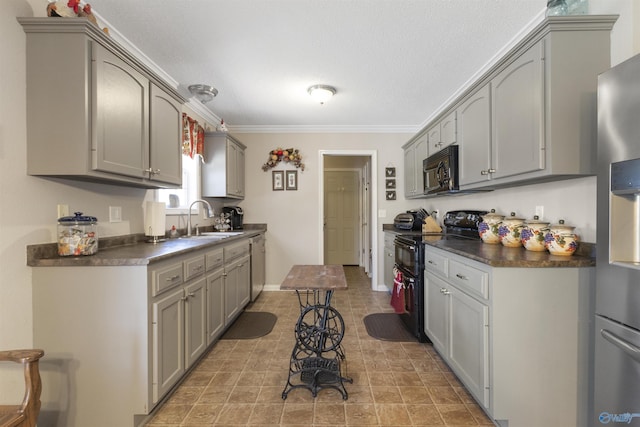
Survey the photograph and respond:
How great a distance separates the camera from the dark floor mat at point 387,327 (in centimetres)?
270

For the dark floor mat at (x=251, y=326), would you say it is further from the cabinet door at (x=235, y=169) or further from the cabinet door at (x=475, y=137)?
the cabinet door at (x=475, y=137)

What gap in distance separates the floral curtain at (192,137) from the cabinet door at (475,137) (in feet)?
8.93

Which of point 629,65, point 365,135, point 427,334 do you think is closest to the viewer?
point 629,65

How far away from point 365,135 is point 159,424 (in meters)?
3.96

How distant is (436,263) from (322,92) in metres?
2.00

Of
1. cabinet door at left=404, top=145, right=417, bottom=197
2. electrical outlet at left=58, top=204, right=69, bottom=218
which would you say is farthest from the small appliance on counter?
cabinet door at left=404, top=145, right=417, bottom=197

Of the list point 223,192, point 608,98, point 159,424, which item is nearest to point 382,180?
point 223,192

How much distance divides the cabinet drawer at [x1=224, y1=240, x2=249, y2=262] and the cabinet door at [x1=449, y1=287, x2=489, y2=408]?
1.95 meters

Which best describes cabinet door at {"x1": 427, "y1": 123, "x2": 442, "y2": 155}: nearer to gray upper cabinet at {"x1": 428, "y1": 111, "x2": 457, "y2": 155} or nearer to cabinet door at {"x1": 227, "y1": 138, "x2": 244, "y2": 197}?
gray upper cabinet at {"x1": 428, "y1": 111, "x2": 457, "y2": 155}

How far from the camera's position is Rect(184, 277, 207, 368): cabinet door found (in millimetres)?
1943

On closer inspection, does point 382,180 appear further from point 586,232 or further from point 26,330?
point 26,330

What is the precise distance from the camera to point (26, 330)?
4.81 feet

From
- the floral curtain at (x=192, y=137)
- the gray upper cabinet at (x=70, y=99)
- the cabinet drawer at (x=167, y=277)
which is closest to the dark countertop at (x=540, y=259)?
the cabinet drawer at (x=167, y=277)

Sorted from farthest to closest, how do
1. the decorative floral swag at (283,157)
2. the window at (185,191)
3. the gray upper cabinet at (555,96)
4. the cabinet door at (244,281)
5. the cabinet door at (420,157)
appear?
the decorative floral swag at (283,157) → the cabinet door at (420,157) → the cabinet door at (244,281) → the window at (185,191) → the gray upper cabinet at (555,96)
